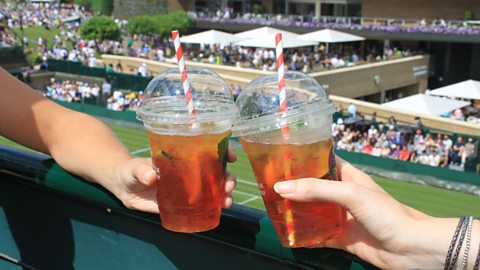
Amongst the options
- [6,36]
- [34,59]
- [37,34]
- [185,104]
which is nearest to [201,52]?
[34,59]

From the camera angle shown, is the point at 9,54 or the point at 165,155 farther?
the point at 9,54

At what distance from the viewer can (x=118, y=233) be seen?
227cm

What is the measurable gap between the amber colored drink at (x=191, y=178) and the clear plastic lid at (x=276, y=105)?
11cm

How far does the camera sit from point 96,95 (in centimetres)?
2602

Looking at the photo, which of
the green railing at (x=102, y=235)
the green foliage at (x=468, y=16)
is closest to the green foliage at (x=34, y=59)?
the green foliage at (x=468, y=16)

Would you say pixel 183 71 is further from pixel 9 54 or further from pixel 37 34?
pixel 37 34

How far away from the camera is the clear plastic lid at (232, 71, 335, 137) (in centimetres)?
178

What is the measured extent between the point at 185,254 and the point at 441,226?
0.91 metres

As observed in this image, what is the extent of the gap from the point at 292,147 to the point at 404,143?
17.9 meters

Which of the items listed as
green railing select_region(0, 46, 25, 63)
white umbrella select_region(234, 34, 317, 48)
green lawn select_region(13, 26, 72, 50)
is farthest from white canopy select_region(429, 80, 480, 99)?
green lawn select_region(13, 26, 72, 50)

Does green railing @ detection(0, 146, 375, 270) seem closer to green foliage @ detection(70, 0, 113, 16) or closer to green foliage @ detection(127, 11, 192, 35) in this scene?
green foliage @ detection(127, 11, 192, 35)

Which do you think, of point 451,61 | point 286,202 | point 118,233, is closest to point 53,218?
point 118,233

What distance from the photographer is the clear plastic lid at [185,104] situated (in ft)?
6.15

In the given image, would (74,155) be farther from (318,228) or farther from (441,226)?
(441,226)
